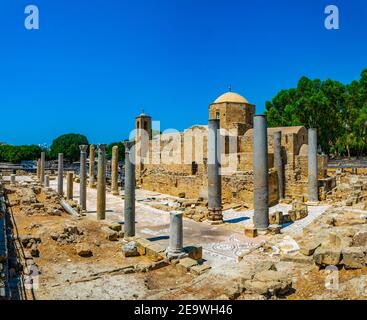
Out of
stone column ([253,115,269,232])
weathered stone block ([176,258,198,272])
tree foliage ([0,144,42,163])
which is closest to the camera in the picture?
weathered stone block ([176,258,198,272])

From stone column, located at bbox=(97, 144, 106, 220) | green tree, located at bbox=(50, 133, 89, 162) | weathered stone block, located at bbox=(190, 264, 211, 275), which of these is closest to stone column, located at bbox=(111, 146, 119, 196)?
stone column, located at bbox=(97, 144, 106, 220)

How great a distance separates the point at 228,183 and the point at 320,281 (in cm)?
1546

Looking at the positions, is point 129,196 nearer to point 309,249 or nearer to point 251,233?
point 251,233

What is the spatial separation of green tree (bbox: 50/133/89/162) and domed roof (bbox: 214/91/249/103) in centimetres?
4935

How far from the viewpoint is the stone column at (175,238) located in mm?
9342

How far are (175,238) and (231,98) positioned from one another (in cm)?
2567

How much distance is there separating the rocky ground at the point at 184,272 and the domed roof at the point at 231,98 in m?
22.2

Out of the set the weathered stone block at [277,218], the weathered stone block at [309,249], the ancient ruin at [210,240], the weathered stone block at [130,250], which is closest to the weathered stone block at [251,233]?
the ancient ruin at [210,240]

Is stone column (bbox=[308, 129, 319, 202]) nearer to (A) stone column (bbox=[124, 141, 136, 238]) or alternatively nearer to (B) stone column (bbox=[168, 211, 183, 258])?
(A) stone column (bbox=[124, 141, 136, 238])

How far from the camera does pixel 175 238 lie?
9.51 meters

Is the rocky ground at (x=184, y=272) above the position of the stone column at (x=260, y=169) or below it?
below

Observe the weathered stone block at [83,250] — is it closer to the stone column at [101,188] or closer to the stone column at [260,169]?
the stone column at [101,188]

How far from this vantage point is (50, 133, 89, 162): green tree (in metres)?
73.9

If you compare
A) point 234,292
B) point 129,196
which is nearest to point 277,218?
point 129,196
